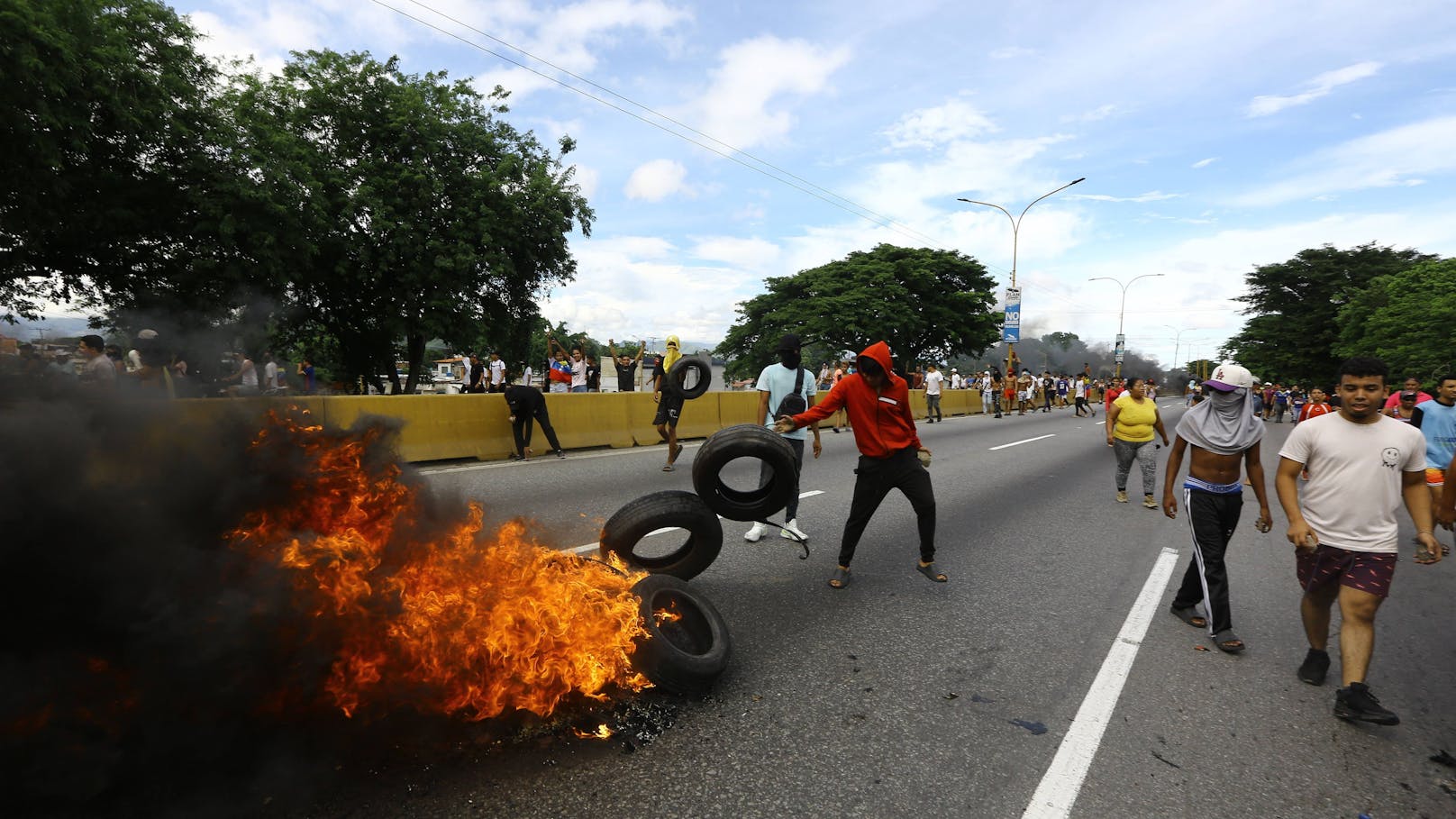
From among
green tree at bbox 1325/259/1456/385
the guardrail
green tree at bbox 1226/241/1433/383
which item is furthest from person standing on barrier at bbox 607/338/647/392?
green tree at bbox 1226/241/1433/383

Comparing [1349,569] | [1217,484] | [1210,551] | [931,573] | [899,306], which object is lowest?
[931,573]

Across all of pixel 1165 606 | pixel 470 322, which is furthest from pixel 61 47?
pixel 1165 606

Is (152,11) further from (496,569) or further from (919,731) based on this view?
(919,731)

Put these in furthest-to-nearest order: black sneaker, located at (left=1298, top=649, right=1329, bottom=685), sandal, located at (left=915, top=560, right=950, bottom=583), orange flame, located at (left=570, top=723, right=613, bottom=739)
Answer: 1. sandal, located at (left=915, top=560, right=950, bottom=583)
2. black sneaker, located at (left=1298, top=649, right=1329, bottom=685)
3. orange flame, located at (left=570, top=723, right=613, bottom=739)

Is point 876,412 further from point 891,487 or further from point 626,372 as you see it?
point 626,372

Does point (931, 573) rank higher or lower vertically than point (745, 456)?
lower

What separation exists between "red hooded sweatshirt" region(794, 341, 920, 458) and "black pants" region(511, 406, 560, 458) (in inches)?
290

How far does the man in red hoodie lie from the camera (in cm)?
521

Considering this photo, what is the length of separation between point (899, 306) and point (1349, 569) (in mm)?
45359

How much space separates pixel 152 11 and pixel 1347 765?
994 inches

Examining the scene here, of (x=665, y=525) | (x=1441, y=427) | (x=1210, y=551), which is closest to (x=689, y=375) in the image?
(x=665, y=525)

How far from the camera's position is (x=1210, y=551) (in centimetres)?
452

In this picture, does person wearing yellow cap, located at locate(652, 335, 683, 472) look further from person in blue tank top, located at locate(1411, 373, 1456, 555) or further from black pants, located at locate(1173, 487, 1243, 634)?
person in blue tank top, located at locate(1411, 373, 1456, 555)

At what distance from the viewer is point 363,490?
11.0 ft
